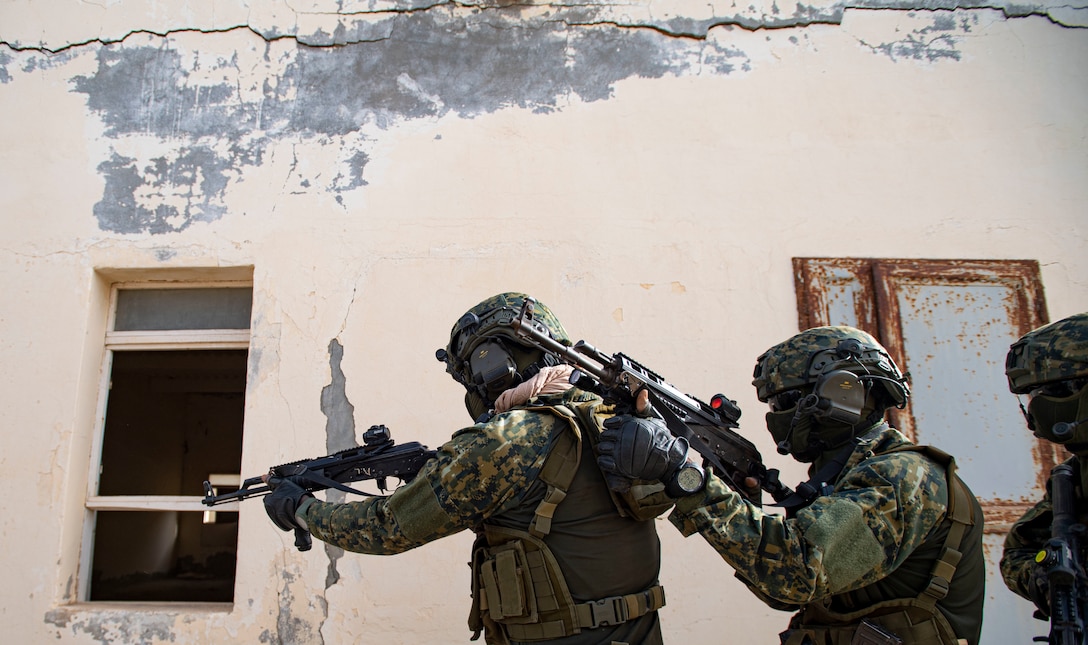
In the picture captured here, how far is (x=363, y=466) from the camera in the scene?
2684 millimetres

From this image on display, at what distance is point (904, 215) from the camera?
4.07 m

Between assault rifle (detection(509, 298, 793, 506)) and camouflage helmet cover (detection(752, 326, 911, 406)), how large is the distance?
19 centimetres

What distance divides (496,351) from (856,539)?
1.17 meters

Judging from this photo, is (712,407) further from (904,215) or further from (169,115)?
(169,115)

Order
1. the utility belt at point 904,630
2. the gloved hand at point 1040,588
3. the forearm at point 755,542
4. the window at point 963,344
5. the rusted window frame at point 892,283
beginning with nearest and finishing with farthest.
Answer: the forearm at point 755,542, the utility belt at point 904,630, the gloved hand at point 1040,588, the window at point 963,344, the rusted window frame at point 892,283

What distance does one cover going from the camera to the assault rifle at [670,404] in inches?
91.5

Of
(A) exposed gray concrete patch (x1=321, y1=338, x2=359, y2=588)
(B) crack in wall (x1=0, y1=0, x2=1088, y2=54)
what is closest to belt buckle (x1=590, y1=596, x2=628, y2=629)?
(A) exposed gray concrete patch (x1=321, y1=338, x2=359, y2=588)

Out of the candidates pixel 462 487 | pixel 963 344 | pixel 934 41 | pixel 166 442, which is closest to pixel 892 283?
pixel 963 344

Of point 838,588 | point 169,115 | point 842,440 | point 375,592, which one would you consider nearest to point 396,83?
point 169,115

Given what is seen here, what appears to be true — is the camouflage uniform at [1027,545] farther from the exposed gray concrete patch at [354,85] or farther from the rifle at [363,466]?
the exposed gray concrete patch at [354,85]

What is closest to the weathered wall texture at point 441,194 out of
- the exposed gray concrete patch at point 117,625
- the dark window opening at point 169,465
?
the exposed gray concrete patch at point 117,625

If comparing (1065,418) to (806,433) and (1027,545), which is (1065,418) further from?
(806,433)

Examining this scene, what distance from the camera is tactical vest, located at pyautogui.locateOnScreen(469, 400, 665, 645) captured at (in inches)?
89.0

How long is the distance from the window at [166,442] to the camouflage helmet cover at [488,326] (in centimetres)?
180
